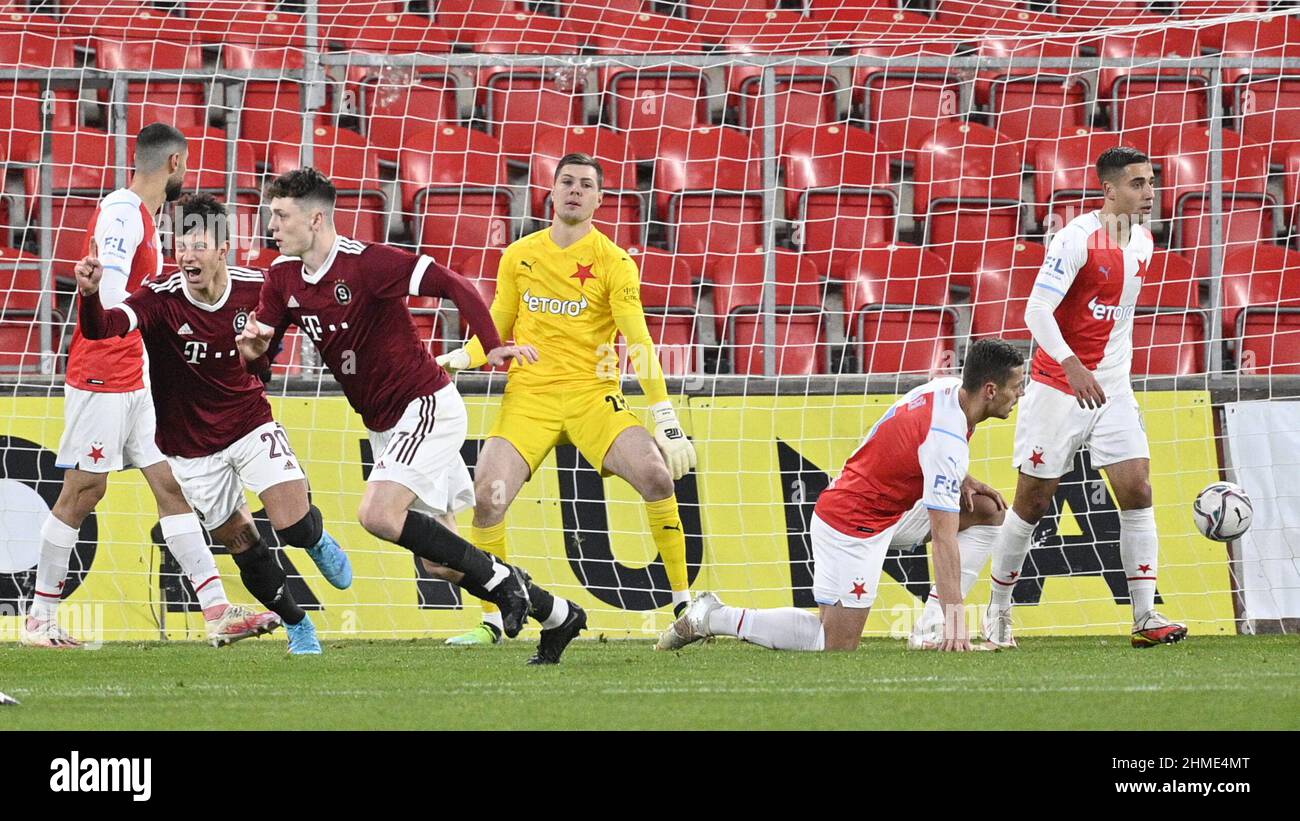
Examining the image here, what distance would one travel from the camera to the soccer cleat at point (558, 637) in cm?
619

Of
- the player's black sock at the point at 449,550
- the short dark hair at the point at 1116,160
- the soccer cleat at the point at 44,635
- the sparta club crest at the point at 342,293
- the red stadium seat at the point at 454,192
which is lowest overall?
the soccer cleat at the point at 44,635

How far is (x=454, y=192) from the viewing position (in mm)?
10172

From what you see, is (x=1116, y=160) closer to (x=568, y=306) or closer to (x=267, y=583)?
(x=568, y=306)

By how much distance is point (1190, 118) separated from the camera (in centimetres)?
1124

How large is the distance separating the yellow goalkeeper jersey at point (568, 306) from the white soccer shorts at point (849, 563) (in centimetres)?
128

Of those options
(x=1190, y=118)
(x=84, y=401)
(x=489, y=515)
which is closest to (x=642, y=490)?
(x=489, y=515)

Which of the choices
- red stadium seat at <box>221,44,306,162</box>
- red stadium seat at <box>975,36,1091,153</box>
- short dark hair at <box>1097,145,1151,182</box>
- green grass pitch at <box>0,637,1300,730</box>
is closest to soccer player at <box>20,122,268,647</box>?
green grass pitch at <box>0,637,1300,730</box>

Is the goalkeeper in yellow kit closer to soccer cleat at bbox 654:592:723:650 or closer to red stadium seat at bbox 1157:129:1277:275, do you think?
soccer cleat at bbox 654:592:723:650

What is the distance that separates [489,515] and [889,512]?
1825 mm

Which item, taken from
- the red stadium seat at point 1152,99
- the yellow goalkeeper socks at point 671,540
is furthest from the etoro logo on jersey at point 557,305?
the red stadium seat at point 1152,99

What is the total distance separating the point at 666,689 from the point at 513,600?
0.75m

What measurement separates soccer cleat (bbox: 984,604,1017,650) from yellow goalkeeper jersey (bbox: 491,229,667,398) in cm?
192

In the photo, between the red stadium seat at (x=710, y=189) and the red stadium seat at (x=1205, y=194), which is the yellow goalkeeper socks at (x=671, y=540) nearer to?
the red stadium seat at (x=710, y=189)
